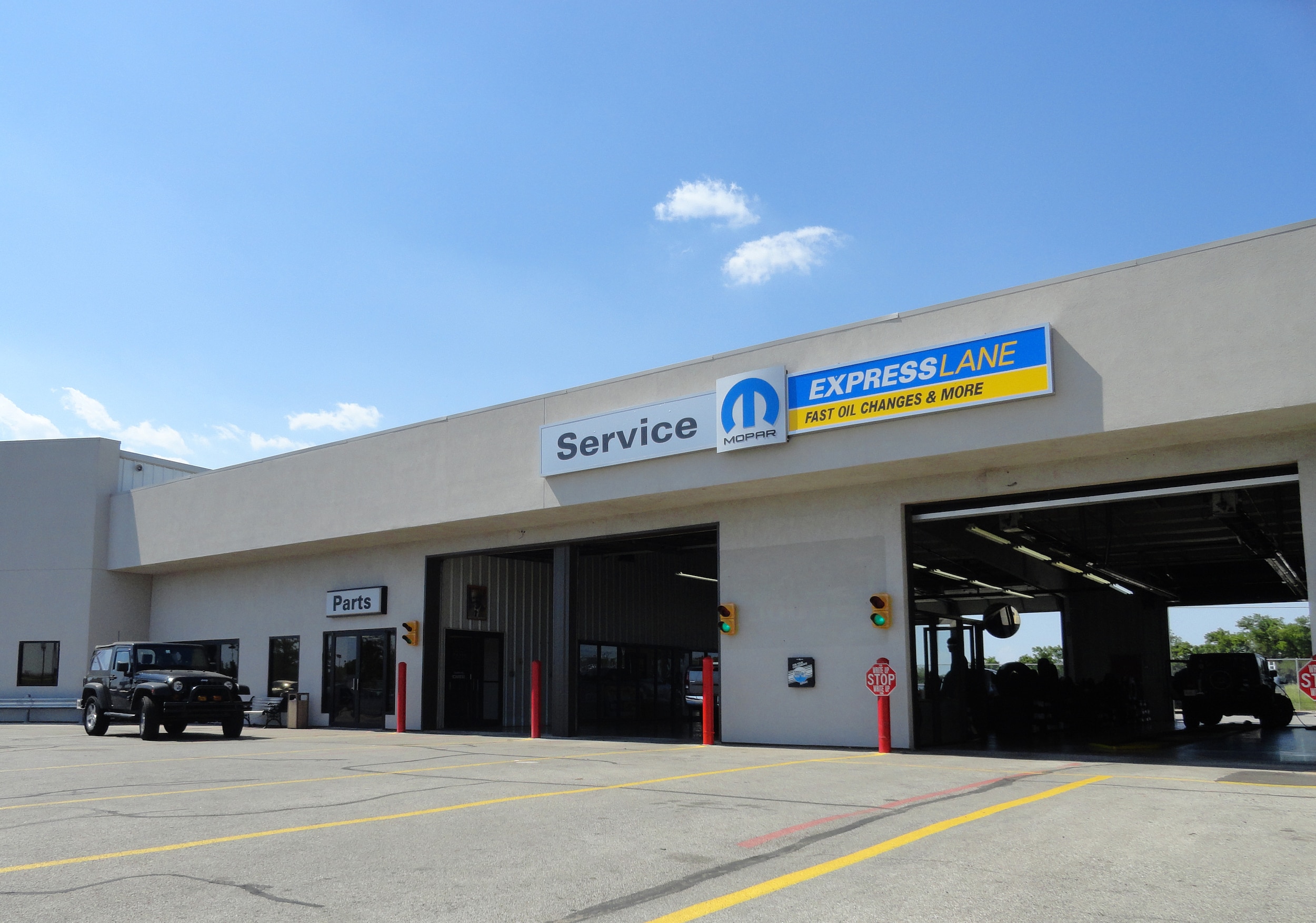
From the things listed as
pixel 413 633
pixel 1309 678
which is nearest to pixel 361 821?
pixel 1309 678

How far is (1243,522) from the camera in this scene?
69.2ft

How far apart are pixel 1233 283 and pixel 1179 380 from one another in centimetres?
138

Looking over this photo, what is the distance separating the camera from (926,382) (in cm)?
1597

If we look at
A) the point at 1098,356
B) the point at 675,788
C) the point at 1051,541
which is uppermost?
the point at 1098,356

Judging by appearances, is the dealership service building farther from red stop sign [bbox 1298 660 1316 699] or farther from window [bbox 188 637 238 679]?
red stop sign [bbox 1298 660 1316 699]

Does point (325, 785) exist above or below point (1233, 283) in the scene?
below

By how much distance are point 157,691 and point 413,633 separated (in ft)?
19.7

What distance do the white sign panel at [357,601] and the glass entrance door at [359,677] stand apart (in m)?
0.52

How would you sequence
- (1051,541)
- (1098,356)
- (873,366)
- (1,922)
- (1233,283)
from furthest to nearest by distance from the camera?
(1051,541), (873,366), (1098,356), (1233,283), (1,922)

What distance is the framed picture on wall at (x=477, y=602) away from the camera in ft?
85.0

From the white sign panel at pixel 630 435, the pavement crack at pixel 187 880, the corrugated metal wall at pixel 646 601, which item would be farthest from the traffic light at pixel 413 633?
the pavement crack at pixel 187 880

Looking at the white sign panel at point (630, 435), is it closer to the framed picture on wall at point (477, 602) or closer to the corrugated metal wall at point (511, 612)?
the corrugated metal wall at point (511, 612)

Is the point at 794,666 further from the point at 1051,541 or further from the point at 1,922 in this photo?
the point at 1,922

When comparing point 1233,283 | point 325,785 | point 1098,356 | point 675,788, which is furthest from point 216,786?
point 1233,283
